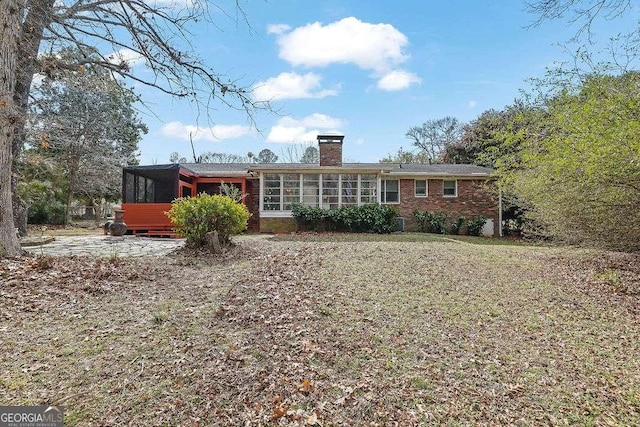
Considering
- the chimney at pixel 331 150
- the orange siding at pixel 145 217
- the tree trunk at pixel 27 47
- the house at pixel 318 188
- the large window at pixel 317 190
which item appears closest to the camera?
the tree trunk at pixel 27 47

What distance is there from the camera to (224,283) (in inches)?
209

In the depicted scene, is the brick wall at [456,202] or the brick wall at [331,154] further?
the brick wall at [456,202]

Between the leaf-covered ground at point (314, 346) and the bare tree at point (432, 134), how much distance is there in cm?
2920

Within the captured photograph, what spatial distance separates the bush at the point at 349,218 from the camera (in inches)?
562

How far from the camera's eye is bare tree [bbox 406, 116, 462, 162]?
3344 centimetres

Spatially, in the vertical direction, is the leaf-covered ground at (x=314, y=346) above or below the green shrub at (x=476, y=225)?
below

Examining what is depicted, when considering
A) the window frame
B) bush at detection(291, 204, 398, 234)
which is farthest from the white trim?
the window frame

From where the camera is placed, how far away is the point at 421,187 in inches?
647

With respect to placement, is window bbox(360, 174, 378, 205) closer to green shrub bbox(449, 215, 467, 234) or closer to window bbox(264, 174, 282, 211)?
window bbox(264, 174, 282, 211)

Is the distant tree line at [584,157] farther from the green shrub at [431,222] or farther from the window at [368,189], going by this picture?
the window at [368,189]

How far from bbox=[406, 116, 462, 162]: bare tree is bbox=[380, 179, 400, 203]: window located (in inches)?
722

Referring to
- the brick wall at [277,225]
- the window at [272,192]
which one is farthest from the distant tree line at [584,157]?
the window at [272,192]

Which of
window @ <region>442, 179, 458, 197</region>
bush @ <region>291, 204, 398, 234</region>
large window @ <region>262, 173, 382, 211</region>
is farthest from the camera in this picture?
window @ <region>442, 179, 458, 197</region>

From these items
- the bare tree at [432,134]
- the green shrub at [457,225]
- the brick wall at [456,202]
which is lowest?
the green shrub at [457,225]
